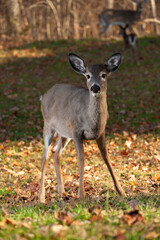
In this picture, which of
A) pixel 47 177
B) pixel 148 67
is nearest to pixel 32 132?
pixel 47 177

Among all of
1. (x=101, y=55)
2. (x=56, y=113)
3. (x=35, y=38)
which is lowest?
(x=56, y=113)

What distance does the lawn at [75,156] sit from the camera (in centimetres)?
277

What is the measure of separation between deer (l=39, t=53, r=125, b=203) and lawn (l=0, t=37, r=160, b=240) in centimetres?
45

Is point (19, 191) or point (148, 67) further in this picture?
point (148, 67)

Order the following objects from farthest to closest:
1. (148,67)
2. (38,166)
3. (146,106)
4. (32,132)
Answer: (148,67) → (146,106) → (32,132) → (38,166)

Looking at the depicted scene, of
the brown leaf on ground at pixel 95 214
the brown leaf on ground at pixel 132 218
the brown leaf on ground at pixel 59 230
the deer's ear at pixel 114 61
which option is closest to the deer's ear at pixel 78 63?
the deer's ear at pixel 114 61

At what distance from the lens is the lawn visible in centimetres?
277

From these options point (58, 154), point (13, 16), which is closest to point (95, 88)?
point (58, 154)

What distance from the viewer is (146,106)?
1064 cm

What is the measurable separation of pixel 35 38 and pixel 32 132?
11220 mm

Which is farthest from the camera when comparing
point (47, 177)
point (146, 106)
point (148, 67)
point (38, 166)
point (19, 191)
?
point (148, 67)

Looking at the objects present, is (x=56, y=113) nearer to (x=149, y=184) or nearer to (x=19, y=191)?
(x=19, y=191)

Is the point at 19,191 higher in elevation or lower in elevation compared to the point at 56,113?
lower

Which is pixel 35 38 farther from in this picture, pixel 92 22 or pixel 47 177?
pixel 47 177
